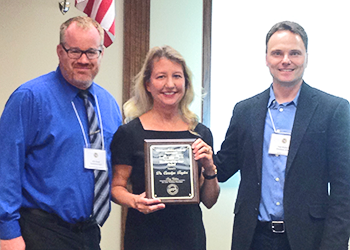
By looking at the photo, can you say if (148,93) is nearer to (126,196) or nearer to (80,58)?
(80,58)

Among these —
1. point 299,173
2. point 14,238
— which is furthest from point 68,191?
point 299,173

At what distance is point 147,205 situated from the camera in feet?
6.82

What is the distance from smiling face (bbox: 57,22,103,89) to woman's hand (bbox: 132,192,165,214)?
65 centimetres

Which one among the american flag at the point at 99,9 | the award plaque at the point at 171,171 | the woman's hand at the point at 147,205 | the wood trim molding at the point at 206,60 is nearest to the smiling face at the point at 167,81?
the award plaque at the point at 171,171

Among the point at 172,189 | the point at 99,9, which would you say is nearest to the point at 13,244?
the point at 172,189

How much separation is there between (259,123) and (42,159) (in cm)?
111

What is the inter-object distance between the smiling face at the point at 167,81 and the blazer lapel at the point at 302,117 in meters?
0.60

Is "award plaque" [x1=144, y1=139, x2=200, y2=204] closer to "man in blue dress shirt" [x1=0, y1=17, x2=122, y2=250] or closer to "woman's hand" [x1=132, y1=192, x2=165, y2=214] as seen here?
"woman's hand" [x1=132, y1=192, x2=165, y2=214]

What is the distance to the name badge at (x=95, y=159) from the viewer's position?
2.15m

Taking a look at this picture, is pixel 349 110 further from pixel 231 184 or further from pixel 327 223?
pixel 231 184

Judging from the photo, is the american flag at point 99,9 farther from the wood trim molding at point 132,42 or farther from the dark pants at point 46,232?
the dark pants at point 46,232

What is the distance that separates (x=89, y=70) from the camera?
2.21m

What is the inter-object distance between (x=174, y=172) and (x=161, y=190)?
11 centimetres

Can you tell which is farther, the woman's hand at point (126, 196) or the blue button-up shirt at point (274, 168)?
the blue button-up shirt at point (274, 168)
